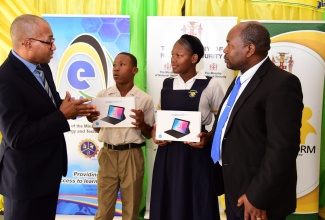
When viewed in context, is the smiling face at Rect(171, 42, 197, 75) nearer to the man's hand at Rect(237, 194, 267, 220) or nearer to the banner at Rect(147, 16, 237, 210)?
the banner at Rect(147, 16, 237, 210)

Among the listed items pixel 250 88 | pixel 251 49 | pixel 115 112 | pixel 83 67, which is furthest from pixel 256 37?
pixel 83 67

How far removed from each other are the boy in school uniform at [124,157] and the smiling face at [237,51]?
1.25 meters

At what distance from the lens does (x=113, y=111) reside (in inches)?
117

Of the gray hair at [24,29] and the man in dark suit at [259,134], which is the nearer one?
the man in dark suit at [259,134]

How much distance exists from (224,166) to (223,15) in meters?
2.78

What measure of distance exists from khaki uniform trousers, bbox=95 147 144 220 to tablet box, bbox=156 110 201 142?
52 cm

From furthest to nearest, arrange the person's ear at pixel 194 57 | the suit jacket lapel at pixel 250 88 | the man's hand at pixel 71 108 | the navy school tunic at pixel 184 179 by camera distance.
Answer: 1. the person's ear at pixel 194 57
2. the navy school tunic at pixel 184 179
3. the man's hand at pixel 71 108
4. the suit jacket lapel at pixel 250 88

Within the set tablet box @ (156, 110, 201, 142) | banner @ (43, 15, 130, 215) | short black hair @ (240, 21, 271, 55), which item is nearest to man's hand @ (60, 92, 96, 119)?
tablet box @ (156, 110, 201, 142)

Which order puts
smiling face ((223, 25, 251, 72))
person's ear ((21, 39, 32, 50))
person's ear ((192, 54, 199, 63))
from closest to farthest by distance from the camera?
smiling face ((223, 25, 251, 72))
person's ear ((21, 39, 32, 50))
person's ear ((192, 54, 199, 63))

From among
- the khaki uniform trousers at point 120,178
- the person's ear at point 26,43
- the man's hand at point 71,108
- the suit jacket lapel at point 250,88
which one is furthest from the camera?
the khaki uniform trousers at point 120,178

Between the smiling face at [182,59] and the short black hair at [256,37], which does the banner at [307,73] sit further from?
the short black hair at [256,37]

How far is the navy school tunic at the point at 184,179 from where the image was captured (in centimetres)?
281

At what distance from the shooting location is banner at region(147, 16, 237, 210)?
401 centimetres

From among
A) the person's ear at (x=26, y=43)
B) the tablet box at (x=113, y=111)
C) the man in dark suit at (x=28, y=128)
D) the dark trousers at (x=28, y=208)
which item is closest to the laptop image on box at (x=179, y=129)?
the tablet box at (x=113, y=111)
